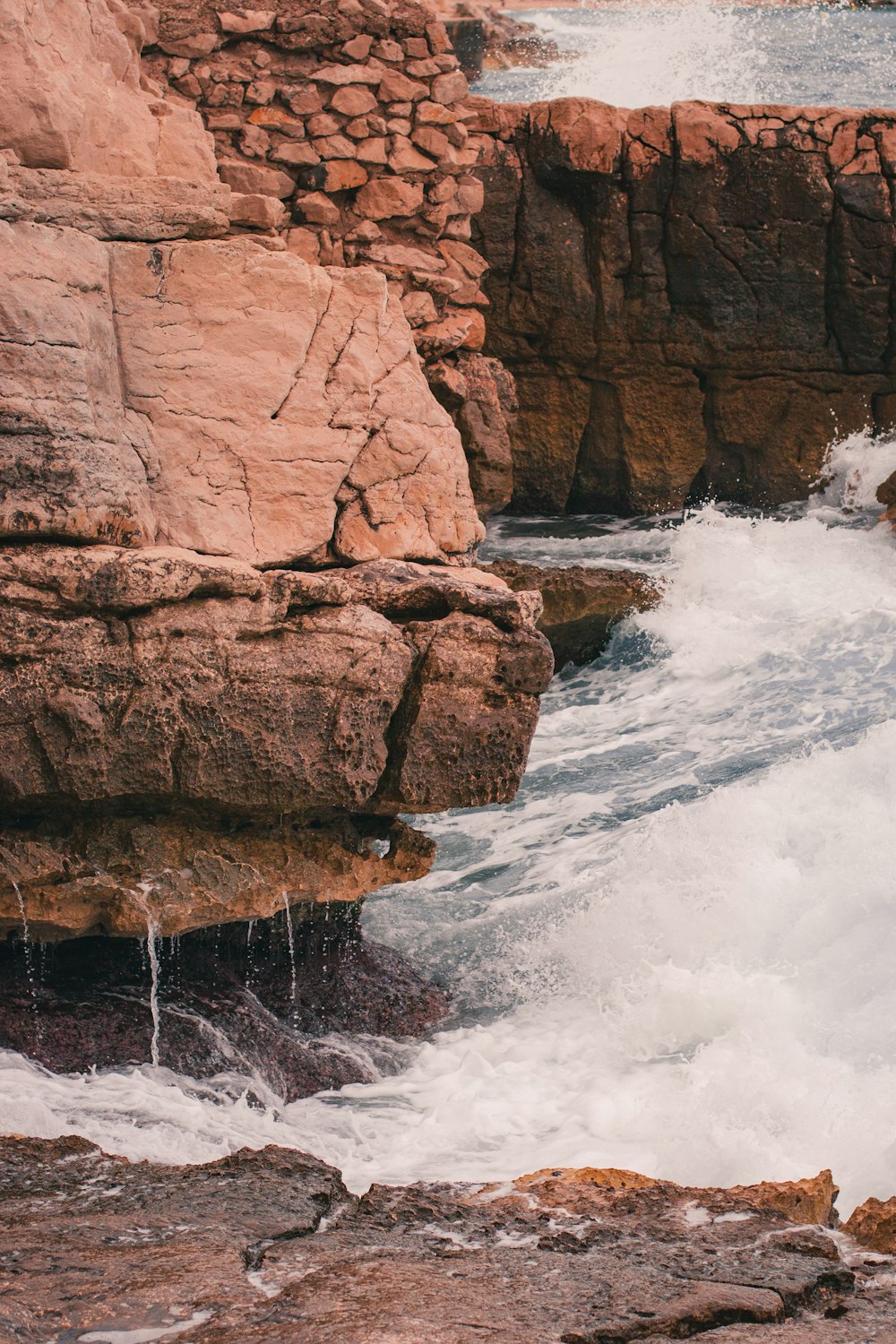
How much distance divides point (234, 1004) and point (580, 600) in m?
4.71

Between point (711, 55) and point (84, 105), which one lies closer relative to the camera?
point (84, 105)

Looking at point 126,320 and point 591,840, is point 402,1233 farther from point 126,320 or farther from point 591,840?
point 591,840

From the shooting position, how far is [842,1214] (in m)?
4.19

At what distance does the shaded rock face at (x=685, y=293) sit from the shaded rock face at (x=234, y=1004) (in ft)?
23.2

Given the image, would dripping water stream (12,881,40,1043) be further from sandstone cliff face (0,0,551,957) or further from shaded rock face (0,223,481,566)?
shaded rock face (0,223,481,566)

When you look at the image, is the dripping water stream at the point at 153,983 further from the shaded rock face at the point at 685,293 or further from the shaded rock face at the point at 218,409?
the shaded rock face at the point at 685,293

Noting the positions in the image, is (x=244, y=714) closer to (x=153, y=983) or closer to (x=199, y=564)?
(x=199, y=564)

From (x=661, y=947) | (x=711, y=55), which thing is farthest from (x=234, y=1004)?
(x=711, y=55)

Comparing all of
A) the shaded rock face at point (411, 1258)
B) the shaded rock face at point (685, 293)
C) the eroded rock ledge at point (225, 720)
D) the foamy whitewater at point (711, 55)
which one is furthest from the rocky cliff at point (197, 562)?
the foamy whitewater at point (711, 55)

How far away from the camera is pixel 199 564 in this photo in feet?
14.9

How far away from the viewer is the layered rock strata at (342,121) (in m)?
6.89

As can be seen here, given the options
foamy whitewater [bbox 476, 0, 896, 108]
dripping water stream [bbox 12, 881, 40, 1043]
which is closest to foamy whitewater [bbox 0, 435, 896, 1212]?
dripping water stream [bbox 12, 881, 40, 1043]

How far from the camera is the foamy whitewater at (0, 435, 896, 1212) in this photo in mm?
4566

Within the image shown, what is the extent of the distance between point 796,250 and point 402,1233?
9.71 meters
